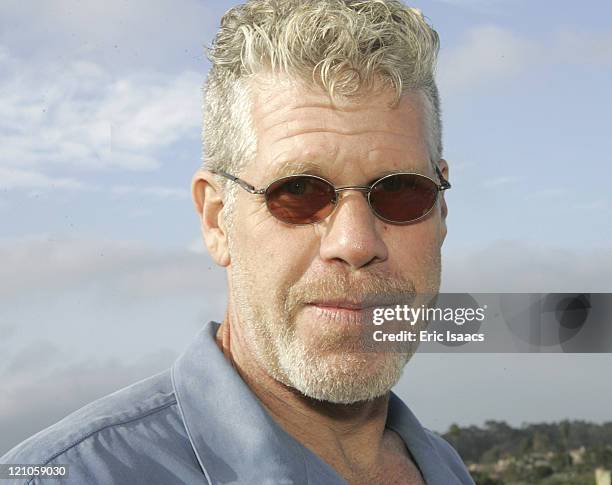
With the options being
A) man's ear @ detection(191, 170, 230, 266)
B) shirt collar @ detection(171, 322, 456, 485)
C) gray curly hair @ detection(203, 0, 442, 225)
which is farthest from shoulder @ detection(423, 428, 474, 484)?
Result: gray curly hair @ detection(203, 0, 442, 225)

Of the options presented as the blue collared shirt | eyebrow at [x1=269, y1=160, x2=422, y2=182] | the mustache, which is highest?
eyebrow at [x1=269, y1=160, x2=422, y2=182]

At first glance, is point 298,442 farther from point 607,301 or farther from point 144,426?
point 607,301

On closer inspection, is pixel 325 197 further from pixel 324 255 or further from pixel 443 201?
pixel 443 201

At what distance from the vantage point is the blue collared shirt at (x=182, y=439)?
305 cm

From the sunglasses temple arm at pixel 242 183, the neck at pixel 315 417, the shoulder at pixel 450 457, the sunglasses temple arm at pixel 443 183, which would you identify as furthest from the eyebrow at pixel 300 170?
the shoulder at pixel 450 457

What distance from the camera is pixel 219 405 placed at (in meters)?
3.39

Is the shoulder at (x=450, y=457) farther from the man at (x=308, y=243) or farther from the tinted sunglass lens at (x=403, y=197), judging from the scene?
the tinted sunglass lens at (x=403, y=197)

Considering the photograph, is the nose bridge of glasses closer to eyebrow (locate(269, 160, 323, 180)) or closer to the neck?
eyebrow (locate(269, 160, 323, 180))

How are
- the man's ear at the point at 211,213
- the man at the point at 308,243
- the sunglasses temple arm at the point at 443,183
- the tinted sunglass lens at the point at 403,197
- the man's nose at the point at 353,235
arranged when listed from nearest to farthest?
the man at the point at 308,243 → the man's nose at the point at 353,235 → the tinted sunglass lens at the point at 403,197 → the man's ear at the point at 211,213 → the sunglasses temple arm at the point at 443,183

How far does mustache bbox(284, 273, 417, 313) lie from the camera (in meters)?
3.52

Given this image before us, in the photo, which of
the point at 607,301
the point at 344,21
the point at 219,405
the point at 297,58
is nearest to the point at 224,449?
the point at 219,405

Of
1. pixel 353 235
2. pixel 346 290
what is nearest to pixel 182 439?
pixel 346 290

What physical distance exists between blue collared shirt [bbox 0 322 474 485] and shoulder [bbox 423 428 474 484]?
1.47 metres

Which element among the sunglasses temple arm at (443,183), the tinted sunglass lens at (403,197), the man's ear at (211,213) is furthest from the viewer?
the sunglasses temple arm at (443,183)
